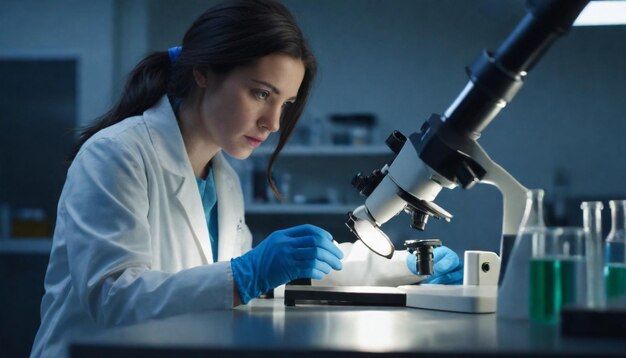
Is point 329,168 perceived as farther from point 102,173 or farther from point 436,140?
point 436,140

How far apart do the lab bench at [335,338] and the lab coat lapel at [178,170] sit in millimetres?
613

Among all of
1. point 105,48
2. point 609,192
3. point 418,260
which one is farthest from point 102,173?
point 609,192

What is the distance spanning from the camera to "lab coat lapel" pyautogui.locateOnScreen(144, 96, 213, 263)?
1640 mm

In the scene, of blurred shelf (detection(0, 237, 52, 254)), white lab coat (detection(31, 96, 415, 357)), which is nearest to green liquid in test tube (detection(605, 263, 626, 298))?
white lab coat (detection(31, 96, 415, 357))

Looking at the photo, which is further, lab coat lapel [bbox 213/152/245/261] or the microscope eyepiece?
lab coat lapel [bbox 213/152/245/261]

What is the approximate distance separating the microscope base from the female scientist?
7.3 inches

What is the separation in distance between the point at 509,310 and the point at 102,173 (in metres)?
0.85

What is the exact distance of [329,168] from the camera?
4.42 m

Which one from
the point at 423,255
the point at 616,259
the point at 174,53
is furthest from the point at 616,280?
the point at 174,53

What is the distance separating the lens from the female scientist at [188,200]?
1.31 m

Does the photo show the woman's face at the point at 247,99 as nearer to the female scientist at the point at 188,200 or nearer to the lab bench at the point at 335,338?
the female scientist at the point at 188,200

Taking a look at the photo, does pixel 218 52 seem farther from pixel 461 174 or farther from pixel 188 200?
pixel 461 174

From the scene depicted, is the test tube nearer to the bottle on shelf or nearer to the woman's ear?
the bottle on shelf

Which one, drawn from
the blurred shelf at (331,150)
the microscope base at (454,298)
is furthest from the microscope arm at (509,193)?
the blurred shelf at (331,150)
